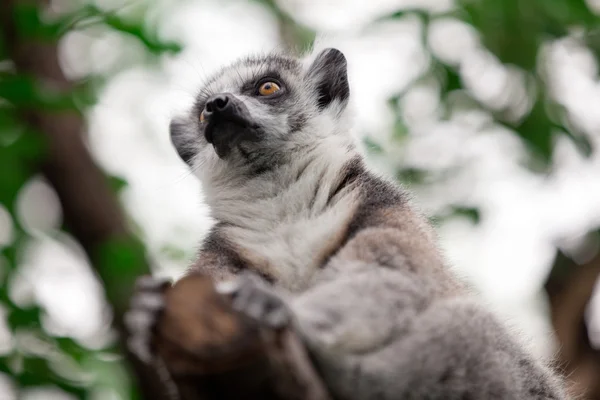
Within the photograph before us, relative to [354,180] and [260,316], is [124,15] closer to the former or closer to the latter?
[354,180]

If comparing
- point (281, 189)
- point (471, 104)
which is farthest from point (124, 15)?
point (471, 104)

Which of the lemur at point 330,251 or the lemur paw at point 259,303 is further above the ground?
the lemur paw at point 259,303

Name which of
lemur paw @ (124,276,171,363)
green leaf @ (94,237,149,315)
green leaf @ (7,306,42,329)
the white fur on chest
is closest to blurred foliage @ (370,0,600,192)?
the white fur on chest

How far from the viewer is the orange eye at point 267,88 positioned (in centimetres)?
496

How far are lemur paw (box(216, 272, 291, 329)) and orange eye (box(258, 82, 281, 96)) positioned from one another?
7.95 feet

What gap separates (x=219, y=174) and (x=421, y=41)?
8.93 feet

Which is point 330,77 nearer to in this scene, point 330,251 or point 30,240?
point 330,251

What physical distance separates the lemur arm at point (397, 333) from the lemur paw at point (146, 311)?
0.60m

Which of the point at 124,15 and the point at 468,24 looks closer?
the point at 124,15

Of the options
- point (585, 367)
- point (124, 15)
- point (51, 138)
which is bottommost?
point (585, 367)

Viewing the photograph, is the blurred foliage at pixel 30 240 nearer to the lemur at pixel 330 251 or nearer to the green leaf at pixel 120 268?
the green leaf at pixel 120 268

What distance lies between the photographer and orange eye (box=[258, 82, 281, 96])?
4.96 metres

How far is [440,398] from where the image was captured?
→ 3.05m

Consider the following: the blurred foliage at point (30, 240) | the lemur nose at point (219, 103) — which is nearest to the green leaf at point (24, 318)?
the blurred foliage at point (30, 240)
